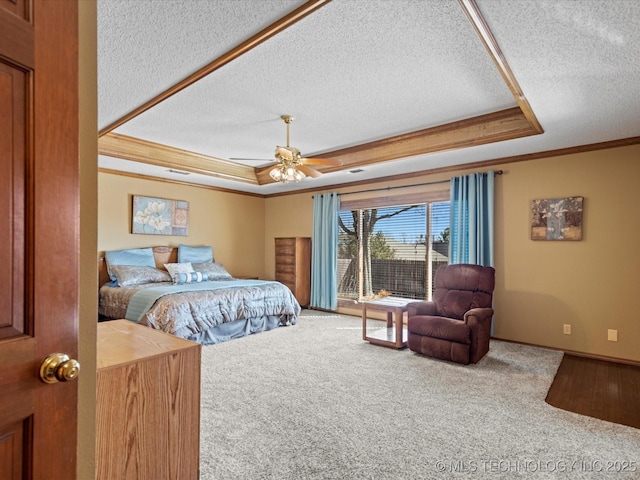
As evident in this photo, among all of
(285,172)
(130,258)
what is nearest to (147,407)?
(285,172)

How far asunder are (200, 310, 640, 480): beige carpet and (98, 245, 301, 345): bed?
60 cm

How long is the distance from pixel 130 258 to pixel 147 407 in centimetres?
443

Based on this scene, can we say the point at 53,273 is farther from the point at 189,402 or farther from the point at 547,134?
the point at 547,134

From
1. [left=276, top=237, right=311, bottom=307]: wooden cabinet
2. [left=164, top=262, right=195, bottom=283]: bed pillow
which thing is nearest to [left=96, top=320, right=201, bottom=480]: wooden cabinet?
[left=164, top=262, right=195, bottom=283]: bed pillow

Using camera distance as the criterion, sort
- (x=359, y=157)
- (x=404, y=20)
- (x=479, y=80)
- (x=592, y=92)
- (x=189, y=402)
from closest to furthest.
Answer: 1. (x=189, y=402)
2. (x=404, y=20)
3. (x=592, y=92)
4. (x=479, y=80)
5. (x=359, y=157)

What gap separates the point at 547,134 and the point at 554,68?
146cm

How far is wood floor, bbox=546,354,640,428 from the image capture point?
8.64 ft

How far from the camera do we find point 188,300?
4.20m

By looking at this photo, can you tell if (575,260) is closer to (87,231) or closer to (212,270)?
(87,231)

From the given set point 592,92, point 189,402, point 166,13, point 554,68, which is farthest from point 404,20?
point 189,402

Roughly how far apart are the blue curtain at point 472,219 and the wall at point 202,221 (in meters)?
3.98

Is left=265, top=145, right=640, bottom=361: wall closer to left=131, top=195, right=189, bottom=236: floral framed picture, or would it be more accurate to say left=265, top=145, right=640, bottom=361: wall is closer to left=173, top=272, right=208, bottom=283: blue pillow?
left=173, top=272, right=208, bottom=283: blue pillow

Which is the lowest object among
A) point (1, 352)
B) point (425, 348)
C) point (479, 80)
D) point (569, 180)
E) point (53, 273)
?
point (425, 348)

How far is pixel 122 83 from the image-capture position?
2.73 metres
